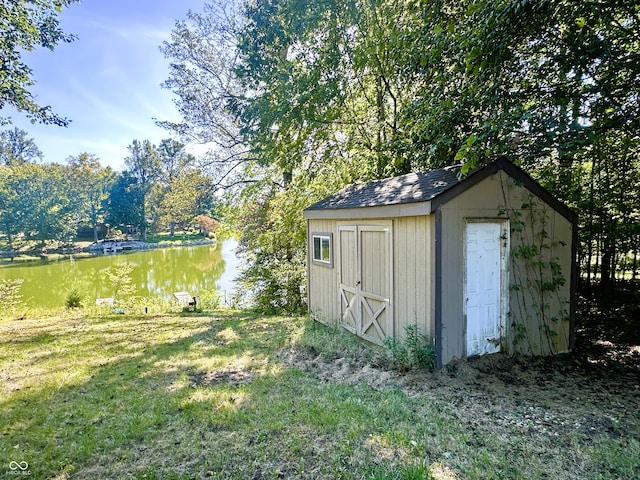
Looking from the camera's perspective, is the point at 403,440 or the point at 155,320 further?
the point at 155,320

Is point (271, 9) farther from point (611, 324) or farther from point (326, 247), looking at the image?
point (611, 324)

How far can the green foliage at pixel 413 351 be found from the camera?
4.09 meters

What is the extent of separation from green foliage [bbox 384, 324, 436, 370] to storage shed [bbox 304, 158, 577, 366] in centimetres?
10

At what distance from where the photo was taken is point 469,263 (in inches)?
166

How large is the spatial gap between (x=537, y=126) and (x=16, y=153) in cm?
6269

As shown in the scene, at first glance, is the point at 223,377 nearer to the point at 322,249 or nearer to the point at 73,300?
the point at 322,249

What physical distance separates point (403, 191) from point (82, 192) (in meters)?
44.2

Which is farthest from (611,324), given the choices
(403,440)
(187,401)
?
(187,401)

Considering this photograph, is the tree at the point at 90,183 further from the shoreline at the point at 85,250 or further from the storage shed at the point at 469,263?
the storage shed at the point at 469,263

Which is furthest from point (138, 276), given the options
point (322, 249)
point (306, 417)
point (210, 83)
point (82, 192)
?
point (82, 192)

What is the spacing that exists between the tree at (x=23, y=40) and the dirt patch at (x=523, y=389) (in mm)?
6790

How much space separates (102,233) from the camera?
43.8 m

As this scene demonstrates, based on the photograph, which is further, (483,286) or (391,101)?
(391,101)

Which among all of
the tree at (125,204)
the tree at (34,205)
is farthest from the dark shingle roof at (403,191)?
the tree at (125,204)
